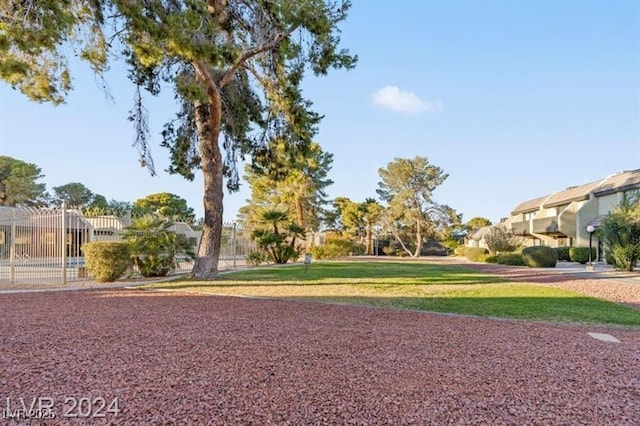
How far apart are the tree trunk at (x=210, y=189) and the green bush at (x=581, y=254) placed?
77.9 ft

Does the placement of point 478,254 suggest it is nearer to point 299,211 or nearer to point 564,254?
point 564,254

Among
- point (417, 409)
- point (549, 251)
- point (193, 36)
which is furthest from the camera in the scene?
point (549, 251)

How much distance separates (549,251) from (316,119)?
16.4m

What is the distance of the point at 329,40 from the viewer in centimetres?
1198

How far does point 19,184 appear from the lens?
42312 mm

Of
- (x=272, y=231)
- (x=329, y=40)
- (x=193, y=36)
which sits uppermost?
(x=329, y=40)

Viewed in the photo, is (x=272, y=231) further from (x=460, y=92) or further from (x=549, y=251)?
(x=549, y=251)

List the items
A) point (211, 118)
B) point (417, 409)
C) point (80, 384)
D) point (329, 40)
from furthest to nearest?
1. point (211, 118)
2. point (329, 40)
3. point (80, 384)
4. point (417, 409)

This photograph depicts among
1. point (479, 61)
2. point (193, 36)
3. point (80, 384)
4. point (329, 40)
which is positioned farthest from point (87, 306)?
point (479, 61)

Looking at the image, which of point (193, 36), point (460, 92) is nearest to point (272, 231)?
point (460, 92)

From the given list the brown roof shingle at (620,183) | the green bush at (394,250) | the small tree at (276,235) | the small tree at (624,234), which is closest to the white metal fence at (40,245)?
the small tree at (276,235)

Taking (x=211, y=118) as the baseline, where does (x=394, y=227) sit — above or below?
below

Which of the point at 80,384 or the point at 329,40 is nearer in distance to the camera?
the point at 80,384

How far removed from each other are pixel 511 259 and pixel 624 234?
9121 millimetres
